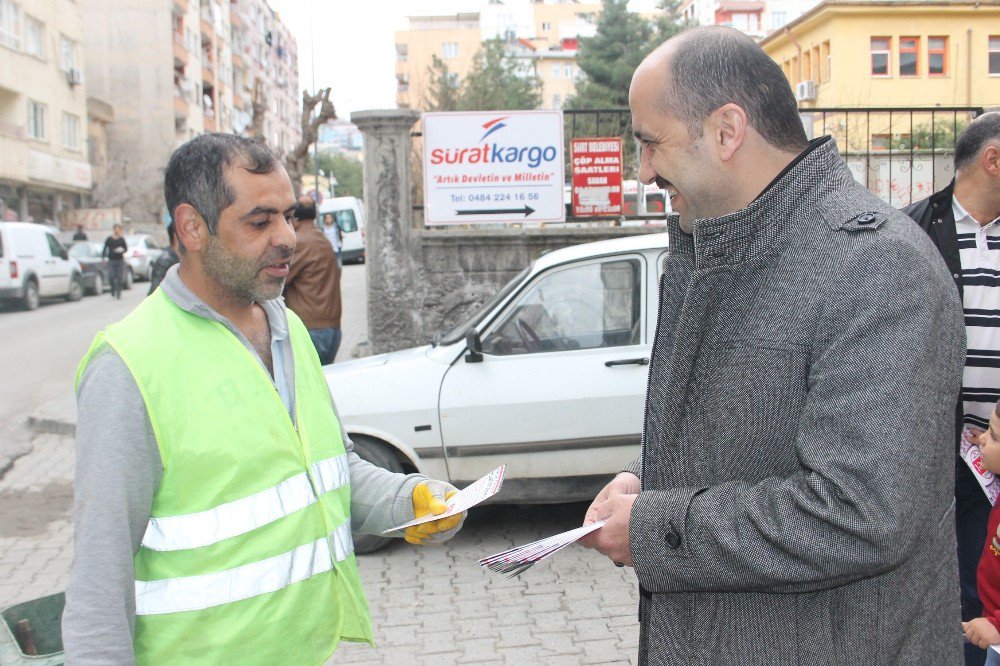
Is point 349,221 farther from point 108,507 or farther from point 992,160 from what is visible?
point 108,507

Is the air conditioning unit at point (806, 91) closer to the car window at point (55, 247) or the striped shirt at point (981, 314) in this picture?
the car window at point (55, 247)

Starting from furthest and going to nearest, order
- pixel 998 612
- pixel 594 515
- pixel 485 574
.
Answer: pixel 485 574 → pixel 998 612 → pixel 594 515

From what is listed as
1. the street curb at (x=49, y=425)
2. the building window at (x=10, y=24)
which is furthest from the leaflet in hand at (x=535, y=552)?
the building window at (x=10, y=24)

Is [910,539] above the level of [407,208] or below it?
below

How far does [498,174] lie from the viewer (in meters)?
10.0

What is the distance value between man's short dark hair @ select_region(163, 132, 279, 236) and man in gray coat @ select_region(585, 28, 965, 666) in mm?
986

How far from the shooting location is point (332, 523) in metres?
2.20

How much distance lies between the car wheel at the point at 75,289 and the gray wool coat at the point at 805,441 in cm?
2545

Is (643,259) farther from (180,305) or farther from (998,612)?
(180,305)

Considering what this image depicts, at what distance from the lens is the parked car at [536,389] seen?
5.54 meters

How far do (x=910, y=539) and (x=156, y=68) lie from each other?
5863cm

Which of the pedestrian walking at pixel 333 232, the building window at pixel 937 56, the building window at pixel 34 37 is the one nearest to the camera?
the pedestrian walking at pixel 333 232

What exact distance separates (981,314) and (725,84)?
1960 mm

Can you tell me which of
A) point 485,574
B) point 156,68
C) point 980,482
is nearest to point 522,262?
point 485,574
